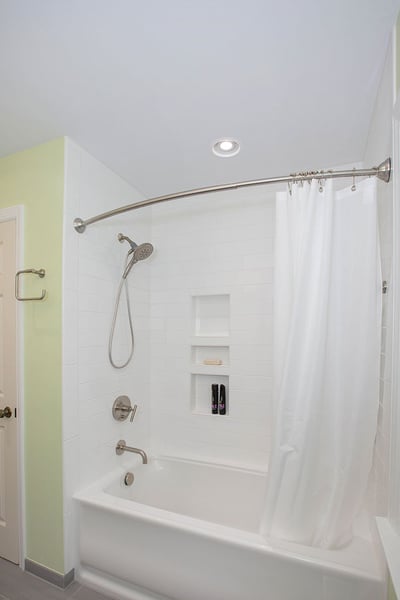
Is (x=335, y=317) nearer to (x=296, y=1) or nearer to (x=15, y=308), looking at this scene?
(x=296, y=1)

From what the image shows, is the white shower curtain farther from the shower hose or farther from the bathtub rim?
the shower hose

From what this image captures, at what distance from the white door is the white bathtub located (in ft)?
1.48

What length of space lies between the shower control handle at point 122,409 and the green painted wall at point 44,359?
0.43 m

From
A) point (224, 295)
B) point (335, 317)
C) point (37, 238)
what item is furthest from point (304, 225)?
→ point (37, 238)

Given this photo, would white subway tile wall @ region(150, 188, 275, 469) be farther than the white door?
Yes

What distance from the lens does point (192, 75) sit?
125cm

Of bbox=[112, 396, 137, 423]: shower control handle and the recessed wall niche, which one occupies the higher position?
the recessed wall niche

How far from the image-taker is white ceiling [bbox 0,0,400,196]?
1.01m

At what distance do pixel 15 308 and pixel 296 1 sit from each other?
1948mm

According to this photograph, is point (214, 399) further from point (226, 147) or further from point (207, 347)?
point (226, 147)

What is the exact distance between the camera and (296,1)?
96 centimetres

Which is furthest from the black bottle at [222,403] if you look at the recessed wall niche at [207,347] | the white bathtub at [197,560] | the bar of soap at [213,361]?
the white bathtub at [197,560]

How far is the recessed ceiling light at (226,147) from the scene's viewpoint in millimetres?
1702

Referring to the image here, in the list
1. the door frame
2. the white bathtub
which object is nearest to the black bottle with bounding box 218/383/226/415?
the white bathtub
